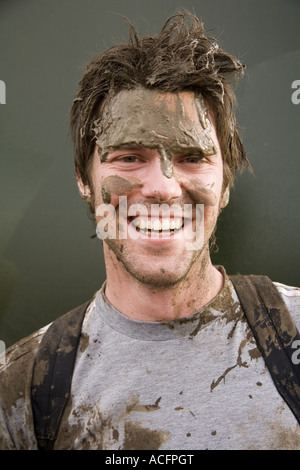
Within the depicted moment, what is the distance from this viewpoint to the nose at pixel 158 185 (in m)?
1.55

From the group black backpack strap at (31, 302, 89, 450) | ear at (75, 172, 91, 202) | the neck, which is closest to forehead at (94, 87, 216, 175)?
ear at (75, 172, 91, 202)

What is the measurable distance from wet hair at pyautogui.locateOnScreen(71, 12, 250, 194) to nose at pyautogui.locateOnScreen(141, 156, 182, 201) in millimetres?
294

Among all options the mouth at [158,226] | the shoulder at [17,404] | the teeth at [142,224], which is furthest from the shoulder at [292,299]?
the shoulder at [17,404]

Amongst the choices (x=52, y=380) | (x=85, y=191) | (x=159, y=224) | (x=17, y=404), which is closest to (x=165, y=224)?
(x=159, y=224)

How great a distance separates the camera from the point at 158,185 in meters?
1.55

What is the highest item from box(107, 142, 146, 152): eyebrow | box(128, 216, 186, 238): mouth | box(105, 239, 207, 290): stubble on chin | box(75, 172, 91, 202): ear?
box(107, 142, 146, 152): eyebrow

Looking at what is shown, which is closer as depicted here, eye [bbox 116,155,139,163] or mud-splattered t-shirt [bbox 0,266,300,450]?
mud-splattered t-shirt [bbox 0,266,300,450]

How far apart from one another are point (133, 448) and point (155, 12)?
2.13 meters

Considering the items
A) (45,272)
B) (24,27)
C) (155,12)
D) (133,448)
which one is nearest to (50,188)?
(45,272)

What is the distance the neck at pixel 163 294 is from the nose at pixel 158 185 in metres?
0.30

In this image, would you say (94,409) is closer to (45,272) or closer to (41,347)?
(41,347)

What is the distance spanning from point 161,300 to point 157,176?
17.9 inches

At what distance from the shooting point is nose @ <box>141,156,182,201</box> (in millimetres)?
1547

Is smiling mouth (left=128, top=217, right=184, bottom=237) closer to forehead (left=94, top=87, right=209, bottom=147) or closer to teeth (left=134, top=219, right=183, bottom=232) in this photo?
teeth (left=134, top=219, right=183, bottom=232)
